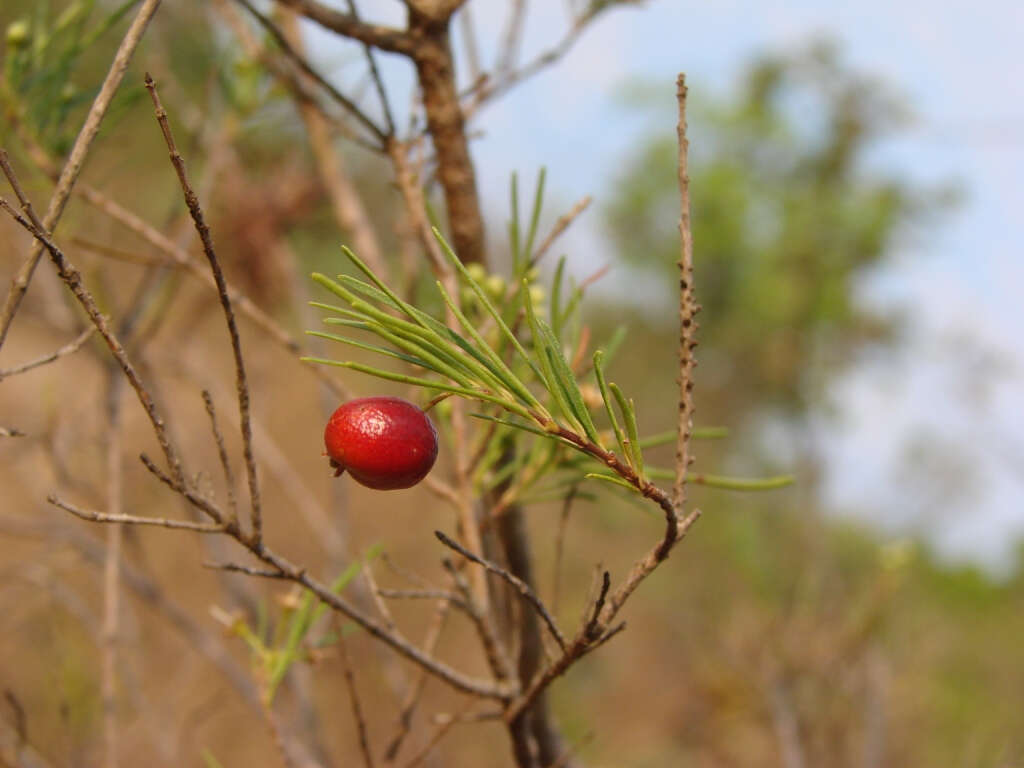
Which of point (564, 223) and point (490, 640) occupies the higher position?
point (564, 223)

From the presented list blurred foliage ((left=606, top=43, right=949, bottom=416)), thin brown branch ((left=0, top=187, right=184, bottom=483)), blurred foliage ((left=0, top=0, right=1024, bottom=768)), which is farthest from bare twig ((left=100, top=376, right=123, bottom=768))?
blurred foliage ((left=606, top=43, right=949, bottom=416))

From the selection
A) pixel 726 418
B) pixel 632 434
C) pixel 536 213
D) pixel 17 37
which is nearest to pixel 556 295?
pixel 536 213

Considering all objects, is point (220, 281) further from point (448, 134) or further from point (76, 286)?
point (448, 134)

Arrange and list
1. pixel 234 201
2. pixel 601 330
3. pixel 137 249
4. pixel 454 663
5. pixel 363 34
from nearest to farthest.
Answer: pixel 363 34, pixel 234 201, pixel 137 249, pixel 454 663, pixel 601 330

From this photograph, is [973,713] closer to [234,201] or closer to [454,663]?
[454,663]

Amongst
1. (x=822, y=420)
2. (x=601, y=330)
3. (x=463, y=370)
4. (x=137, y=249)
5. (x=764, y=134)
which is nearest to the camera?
(x=463, y=370)

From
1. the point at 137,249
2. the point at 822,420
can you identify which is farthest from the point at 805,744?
the point at 822,420
